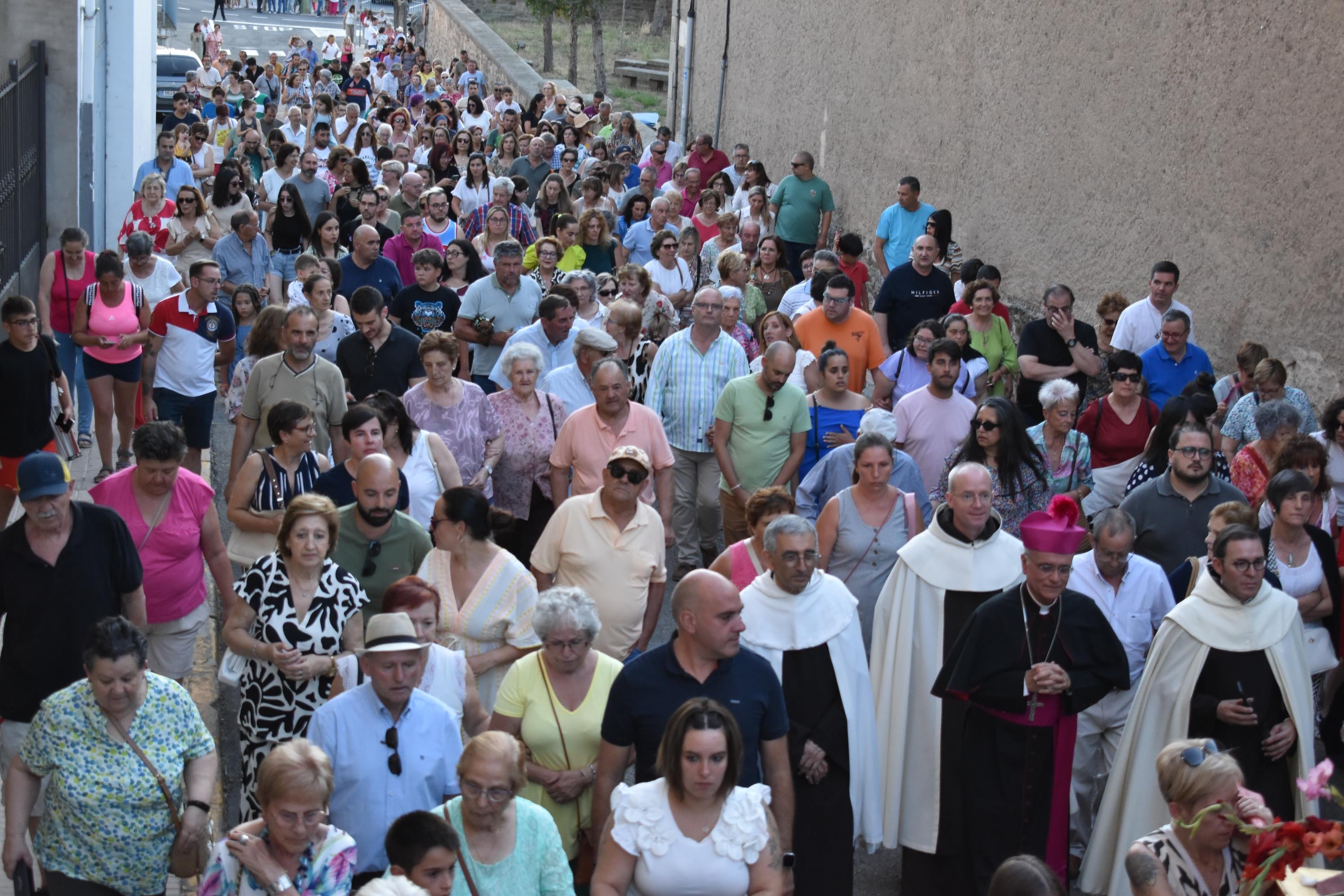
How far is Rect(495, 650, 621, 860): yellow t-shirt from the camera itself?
6227 mm

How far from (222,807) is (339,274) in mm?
5235

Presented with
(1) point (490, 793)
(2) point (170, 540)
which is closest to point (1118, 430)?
(2) point (170, 540)

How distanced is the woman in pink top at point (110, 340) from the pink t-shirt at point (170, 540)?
4087 mm

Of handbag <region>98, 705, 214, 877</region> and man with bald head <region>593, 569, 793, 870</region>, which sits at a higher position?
man with bald head <region>593, 569, 793, 870</region>

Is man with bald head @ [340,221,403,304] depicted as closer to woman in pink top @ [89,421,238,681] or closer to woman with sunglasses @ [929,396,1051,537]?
woman in pink top @ [89,421,238,681]

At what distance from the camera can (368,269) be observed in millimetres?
12750

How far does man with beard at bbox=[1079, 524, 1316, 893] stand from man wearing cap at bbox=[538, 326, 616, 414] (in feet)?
13.8

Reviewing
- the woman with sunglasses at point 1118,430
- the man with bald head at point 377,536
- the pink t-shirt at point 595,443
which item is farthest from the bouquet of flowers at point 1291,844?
the woman with sunglasses at point 1118,430

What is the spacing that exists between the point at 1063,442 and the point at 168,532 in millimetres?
4888

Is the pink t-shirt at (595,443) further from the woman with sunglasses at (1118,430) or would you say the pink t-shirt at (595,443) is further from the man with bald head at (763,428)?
the woman with sunglasses at (1118,430)

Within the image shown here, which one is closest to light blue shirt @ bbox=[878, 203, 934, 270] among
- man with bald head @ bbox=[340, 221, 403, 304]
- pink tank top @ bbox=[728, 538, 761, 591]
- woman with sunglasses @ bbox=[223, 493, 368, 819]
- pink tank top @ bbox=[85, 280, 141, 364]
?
man with bald head @ bbox=[340, 221, 403, 304]

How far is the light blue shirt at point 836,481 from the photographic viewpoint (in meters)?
8.70

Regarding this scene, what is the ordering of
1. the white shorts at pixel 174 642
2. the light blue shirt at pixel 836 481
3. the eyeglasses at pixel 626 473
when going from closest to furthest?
the white shorts at pixel 174 642 → the eyeglasses at pixel 626 473 → the light blue shirt at pixel 836 481

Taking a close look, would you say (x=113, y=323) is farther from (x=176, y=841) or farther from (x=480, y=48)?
(x=480, y=48)
